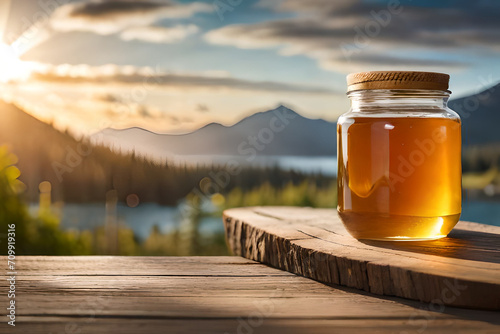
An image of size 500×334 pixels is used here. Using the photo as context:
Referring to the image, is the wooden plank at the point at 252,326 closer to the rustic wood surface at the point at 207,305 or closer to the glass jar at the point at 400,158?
the rustic wood surface at the point at 207,305

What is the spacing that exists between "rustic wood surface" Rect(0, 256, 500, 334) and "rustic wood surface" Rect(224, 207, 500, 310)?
2 centimetres

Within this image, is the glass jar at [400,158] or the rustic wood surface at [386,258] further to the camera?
the glass jar at [400,158]

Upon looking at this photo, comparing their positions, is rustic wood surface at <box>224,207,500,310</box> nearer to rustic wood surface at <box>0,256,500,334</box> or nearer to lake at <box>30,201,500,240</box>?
rustic wood surface at <box>0,256,500,334</box>

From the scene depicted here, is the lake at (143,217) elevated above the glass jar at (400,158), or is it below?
below

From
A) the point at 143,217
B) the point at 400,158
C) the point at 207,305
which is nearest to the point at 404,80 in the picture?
the point at 400,158

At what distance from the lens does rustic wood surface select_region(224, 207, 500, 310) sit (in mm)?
812

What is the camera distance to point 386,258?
0.93 metres

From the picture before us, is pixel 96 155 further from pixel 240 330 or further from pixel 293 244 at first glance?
pixel 240 330

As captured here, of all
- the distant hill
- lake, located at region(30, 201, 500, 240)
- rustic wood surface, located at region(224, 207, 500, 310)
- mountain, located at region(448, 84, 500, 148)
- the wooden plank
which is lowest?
lake, located at region(30, 201, 500, 240)

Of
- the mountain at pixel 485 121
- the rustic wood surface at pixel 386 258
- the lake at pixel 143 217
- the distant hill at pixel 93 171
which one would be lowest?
the lake at pixel 143 217

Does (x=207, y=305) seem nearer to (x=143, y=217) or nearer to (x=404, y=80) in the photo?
(x=404, y=80)

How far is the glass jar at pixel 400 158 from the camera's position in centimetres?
104

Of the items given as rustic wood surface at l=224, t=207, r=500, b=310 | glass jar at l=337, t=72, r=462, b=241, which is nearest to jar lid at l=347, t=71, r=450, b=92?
glass jar at l=337, t=72, r=462, b=241

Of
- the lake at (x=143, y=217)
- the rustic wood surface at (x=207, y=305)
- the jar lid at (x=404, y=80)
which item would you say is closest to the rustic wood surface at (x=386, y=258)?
the rustic wood surface at (x=207, y=305)
